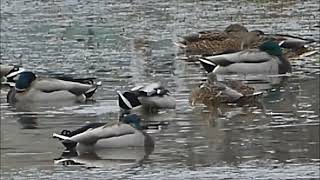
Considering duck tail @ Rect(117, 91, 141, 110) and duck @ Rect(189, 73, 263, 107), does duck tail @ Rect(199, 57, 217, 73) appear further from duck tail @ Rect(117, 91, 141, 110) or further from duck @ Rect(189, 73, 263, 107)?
duck tail @ Rect(117, 91, 141, 110)

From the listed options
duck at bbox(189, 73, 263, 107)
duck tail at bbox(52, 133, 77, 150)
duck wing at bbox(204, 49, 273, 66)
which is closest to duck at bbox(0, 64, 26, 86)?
duck wing at bbox(204, 49, 273, 66)

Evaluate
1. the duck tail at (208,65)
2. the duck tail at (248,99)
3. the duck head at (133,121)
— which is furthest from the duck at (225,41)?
the duck head at (133,121)

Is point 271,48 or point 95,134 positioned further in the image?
point 271,48

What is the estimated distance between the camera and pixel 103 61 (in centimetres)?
1842

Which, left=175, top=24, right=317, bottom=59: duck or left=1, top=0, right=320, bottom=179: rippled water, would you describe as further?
left=175, top=24, right=317, bottom=59: duck

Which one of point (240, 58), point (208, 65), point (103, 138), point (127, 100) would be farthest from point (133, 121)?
point (208, 65)

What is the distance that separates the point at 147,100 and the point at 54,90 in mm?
1627

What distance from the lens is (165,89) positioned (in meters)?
14.5

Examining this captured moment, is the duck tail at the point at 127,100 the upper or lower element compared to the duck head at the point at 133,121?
lower

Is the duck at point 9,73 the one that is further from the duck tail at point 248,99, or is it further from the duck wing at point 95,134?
the duck wing at point 95,134

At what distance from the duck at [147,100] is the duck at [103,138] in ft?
6.91

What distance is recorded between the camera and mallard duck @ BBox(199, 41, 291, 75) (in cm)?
1711

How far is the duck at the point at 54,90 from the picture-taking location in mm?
15180

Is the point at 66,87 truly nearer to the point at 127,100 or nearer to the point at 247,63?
the point at 127,100
